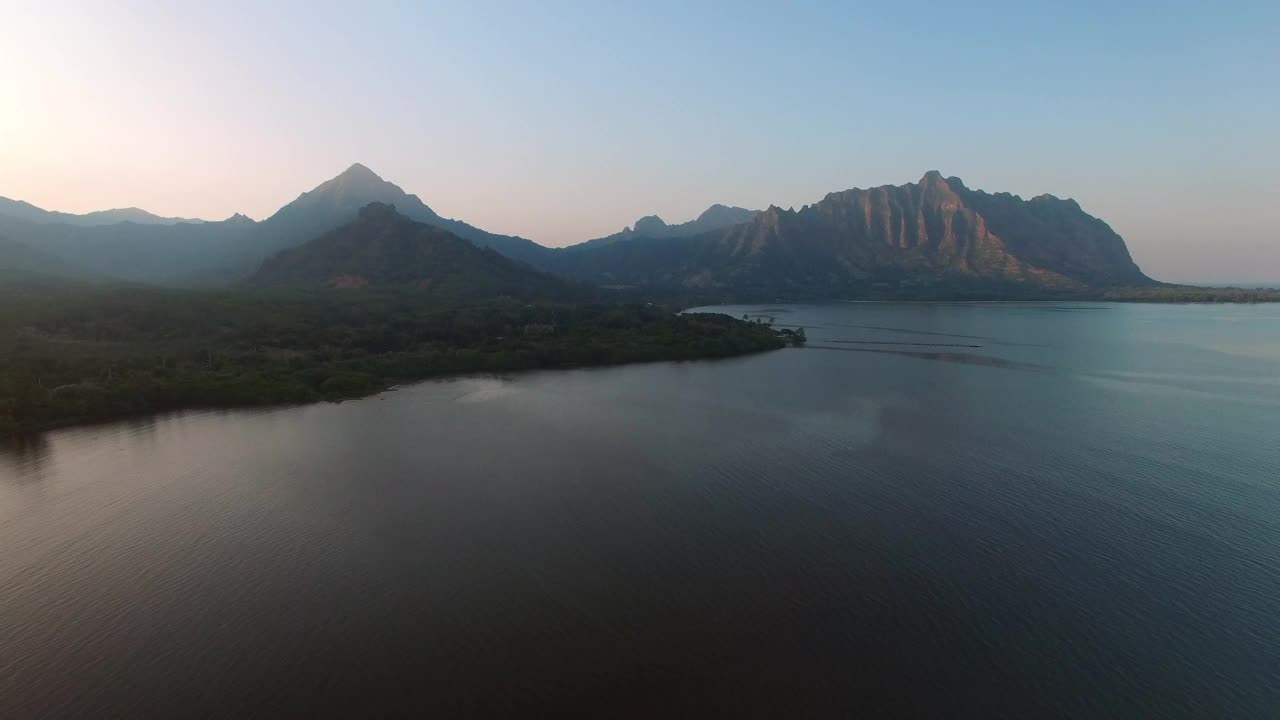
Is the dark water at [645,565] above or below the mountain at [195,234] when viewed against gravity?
below

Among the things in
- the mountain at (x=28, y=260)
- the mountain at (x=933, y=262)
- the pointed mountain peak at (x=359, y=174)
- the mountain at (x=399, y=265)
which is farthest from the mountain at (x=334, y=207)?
the mountain at (x=933, y=262)

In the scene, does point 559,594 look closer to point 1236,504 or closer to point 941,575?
point 941,575

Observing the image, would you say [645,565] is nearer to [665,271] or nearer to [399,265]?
[399,265]

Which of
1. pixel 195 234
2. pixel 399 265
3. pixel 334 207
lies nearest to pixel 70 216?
pixel 195 234

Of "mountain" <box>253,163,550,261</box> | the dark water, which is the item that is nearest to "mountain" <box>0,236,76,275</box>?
"mountain" <box>253,163,550,261</box>

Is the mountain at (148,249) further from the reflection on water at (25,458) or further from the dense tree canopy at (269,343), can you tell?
the reflection on water at (25,458)
